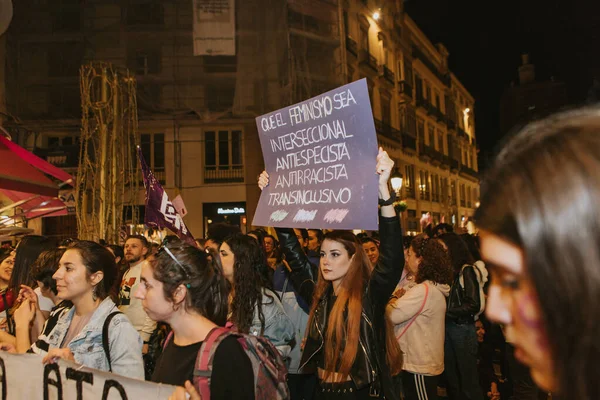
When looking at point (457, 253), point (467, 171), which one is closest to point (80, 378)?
point (457, 253)

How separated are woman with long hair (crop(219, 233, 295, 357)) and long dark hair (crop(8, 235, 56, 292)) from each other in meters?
1.92

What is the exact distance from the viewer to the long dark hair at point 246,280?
14.2ft

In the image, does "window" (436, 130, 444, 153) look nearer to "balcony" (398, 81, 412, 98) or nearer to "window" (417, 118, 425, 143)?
"window" (417, 118, 425, 143)

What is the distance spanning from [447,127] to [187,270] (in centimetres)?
4828

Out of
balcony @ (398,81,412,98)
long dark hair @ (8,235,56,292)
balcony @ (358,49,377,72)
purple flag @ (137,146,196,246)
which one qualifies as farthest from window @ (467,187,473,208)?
long dark hair @ (8,235,56,292)

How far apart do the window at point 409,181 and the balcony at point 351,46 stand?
10796mm

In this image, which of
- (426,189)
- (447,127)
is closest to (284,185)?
(426,189)

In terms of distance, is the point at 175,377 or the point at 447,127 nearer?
the point at 175,377

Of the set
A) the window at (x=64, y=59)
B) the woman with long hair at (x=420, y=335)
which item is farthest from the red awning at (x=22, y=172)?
the window at (x=64, y=59)

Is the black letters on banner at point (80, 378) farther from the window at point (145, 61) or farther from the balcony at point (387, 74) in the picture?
the balcony at point (387, 74)

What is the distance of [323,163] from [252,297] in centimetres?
136

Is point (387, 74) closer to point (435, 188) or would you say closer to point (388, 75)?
point (388, 75)

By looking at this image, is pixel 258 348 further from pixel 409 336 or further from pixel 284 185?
pixel 409 336

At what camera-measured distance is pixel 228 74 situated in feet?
61.8
